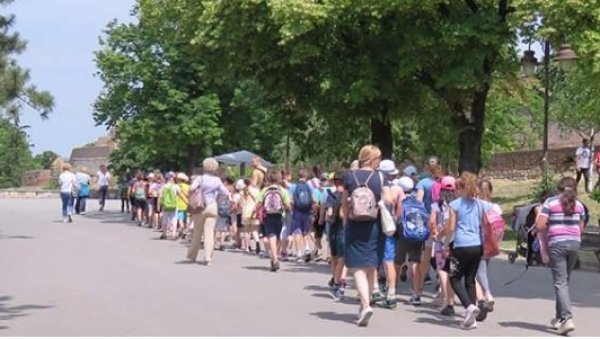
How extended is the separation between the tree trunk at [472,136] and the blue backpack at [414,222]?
1179 cm

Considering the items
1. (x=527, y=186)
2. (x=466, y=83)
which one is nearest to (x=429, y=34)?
(x=466, y=83)

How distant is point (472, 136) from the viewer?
2395cm

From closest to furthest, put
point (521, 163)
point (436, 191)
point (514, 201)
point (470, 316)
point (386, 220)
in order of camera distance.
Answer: point (470, 316)
point (386, 220)
point (436, 191)
point (514, 201)
point (521, 163)

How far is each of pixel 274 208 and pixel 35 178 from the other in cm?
10133

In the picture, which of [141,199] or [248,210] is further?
A: [141,199]

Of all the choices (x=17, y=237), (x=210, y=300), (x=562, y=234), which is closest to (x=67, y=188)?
(x=17, y=237)

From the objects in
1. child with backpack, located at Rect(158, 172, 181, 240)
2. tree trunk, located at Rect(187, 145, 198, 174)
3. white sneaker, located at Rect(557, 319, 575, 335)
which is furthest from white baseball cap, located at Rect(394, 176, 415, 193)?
tree trunk, located at Rect(187, 145, 198, 174)

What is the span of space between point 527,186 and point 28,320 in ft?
109

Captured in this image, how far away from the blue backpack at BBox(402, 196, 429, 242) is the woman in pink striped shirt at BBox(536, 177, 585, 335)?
7.45 feet

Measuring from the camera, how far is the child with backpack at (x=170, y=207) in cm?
2370

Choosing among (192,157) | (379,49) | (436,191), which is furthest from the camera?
(192,157)

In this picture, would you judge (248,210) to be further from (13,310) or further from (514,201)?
(514,201)

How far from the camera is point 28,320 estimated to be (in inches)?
407

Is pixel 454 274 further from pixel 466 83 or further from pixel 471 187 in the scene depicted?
pixel 466 83
